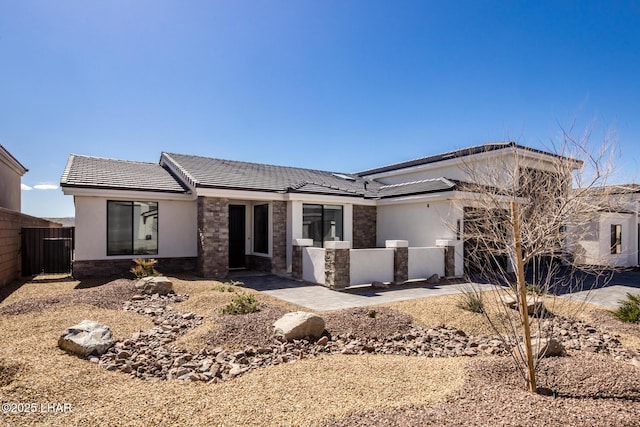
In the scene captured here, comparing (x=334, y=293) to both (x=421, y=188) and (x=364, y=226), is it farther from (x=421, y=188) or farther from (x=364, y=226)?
(x=421, y=188)

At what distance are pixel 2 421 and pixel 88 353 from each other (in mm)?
1883

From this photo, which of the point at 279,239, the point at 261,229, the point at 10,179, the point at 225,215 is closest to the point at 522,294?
the point at 279,239

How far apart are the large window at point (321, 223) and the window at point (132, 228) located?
6443mm

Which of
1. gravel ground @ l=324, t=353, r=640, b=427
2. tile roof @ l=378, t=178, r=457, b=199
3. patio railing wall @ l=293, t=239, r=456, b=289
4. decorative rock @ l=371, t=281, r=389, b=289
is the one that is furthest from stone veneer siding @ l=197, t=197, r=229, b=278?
gravel ground @ l=324, t=353, r=640, b=427

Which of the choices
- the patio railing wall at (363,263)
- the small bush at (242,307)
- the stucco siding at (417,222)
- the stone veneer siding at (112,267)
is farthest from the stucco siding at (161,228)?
the stucco siding at (417,222)

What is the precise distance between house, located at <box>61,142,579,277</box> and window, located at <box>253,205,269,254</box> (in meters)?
0.05

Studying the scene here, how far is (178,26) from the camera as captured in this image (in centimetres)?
1053

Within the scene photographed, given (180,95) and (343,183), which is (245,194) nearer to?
(180,95)

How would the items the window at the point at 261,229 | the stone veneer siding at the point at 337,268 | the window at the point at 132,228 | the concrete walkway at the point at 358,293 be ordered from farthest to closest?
the window at the point at 261,229 → the window at the point at 132,228 → the stone veneer siding at the point at 337,268 → the concrete walkway at the point at 358,293

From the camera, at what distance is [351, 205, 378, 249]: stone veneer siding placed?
17141mm

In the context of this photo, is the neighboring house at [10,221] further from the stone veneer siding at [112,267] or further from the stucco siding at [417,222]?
the stucco siding at [417,222]

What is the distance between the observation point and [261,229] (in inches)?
602

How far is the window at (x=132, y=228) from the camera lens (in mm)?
13344

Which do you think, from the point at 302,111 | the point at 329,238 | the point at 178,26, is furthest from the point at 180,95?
the point at 329,238
